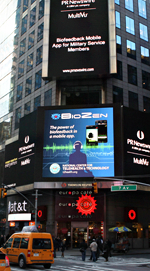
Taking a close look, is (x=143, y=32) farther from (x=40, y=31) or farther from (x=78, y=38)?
(x=40, y=31)

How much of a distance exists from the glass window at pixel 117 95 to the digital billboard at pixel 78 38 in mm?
4078

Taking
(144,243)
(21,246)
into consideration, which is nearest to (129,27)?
(144,243)

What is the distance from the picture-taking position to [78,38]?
173ft

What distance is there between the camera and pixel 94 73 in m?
50.9

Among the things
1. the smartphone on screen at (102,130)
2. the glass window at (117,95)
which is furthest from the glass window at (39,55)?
the smartphone on screen at (102,130)

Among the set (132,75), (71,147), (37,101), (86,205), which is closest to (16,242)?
(86,205)

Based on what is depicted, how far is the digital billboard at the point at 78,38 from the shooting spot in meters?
51.5

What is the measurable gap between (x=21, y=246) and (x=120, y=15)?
47920 millimetres

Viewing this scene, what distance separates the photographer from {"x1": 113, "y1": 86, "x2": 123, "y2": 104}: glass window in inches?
2098

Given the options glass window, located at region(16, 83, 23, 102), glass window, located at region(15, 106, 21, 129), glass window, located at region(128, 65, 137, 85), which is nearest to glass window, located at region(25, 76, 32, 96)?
glass window, located at region(16, 83, 23, 102)

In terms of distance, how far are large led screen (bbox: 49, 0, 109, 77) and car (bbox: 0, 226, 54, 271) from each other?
3368 cm

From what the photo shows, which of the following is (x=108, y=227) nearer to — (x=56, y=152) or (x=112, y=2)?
(x=56, y=152)

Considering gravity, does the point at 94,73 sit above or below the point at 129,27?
below

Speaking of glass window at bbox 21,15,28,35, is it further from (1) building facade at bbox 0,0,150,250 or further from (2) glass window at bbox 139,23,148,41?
(2) glass window at bbox 139,23,148,41
